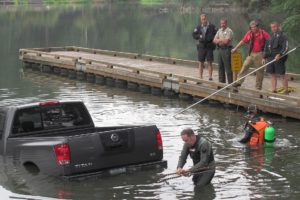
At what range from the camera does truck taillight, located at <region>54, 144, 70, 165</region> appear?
11094mm

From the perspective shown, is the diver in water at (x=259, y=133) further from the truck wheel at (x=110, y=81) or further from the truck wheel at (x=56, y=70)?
the truck wheel at (x=56, y=70)

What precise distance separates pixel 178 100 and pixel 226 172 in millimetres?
9880

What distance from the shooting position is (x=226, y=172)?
43.3 feet

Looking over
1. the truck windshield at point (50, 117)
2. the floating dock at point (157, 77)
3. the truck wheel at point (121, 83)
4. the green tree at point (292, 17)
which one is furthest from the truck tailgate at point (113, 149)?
the green tree at point (292, 17)

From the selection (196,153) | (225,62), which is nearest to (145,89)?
(225,62)

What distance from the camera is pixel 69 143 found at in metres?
11.1

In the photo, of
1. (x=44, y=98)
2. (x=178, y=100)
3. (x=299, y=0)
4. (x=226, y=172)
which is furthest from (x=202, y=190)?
(x=299, y=0)

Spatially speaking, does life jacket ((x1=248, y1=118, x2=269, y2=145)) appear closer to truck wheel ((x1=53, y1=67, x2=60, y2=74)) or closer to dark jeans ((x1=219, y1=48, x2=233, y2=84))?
dark jeans ((x1=219, y1=48, x2=233, y2=84))

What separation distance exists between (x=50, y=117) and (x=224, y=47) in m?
9.36

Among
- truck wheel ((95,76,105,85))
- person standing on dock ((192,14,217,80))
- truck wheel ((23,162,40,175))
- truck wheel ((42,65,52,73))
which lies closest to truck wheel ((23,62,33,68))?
truck wheel ((42,65,52,73))

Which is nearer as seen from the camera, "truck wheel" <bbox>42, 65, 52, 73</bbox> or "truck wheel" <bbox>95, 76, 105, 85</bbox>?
"truck wheel" <bbox>95, 76, 105, 85</bbox>

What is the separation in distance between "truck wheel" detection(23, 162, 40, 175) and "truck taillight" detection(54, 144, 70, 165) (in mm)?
924

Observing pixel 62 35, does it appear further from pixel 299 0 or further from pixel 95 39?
pixel 299 0

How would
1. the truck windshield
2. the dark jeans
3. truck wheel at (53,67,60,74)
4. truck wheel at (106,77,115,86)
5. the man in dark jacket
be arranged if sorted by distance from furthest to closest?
truck wheel at (53,67,60,74) < truck wheel at (106,77,115,86) < the dark jeans < the truck windshield < the man in dark jacket
